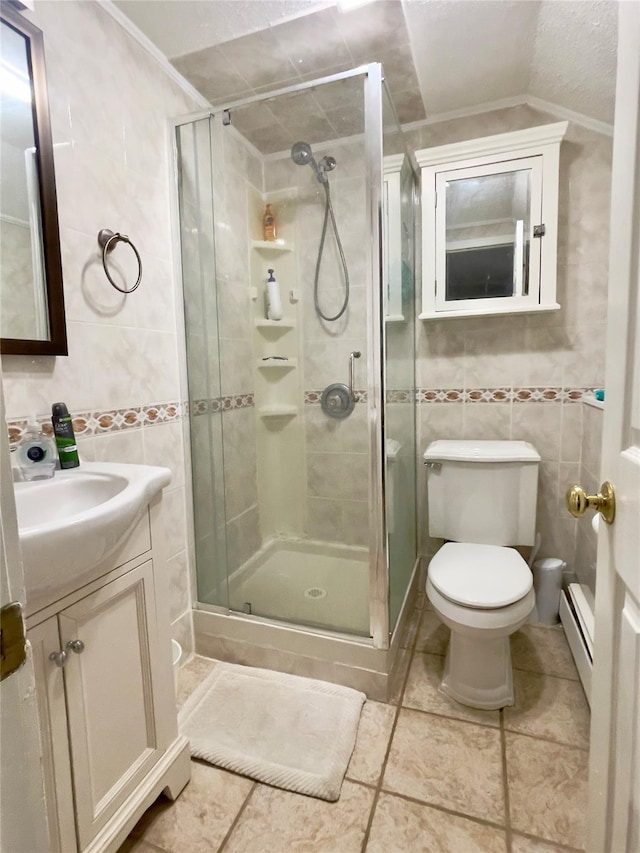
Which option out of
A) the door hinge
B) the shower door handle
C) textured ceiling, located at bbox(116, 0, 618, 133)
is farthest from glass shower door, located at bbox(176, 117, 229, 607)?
the door hinge

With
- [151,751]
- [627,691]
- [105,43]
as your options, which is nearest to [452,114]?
[105,43]

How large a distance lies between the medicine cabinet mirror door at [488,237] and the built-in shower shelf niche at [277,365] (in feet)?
2.37

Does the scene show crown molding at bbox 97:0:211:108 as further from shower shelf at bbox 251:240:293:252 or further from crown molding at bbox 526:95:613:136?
crown molding at bbox 526:95:613:136

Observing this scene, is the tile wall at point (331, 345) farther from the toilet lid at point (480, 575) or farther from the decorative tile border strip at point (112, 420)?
the decorative tile border strip at point (112, 420)

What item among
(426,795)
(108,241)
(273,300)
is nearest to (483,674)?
(426,795)

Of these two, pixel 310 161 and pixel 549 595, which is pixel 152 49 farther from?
pixel 549 595

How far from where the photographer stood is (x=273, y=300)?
2.07 metres

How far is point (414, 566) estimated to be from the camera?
6.97 feet

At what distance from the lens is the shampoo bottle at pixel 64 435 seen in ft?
3.73

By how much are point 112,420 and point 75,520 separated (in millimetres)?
717

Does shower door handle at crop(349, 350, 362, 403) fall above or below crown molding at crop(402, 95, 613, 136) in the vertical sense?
below

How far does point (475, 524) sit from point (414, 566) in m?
0.44

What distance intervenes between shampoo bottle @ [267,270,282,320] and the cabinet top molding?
0.83m

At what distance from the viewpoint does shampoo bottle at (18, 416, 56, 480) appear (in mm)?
1064
